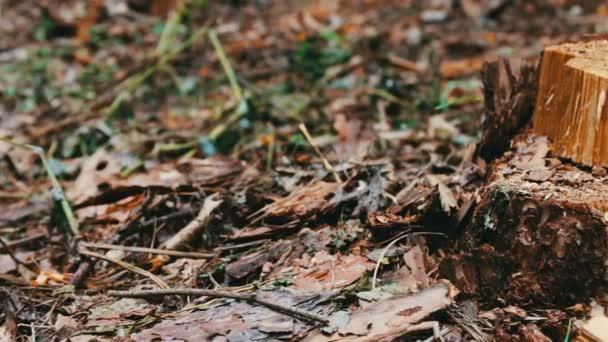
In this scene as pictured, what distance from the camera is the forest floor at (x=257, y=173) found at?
200 cm

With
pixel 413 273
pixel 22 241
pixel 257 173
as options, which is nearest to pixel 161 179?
pixel 257 173

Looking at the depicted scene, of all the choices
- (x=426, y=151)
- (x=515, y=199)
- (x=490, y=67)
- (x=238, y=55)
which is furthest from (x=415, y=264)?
(x=238, y=55)

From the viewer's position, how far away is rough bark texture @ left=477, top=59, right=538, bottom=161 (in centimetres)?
237

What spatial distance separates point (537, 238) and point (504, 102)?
2.27ft

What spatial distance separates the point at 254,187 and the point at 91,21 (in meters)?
3.49

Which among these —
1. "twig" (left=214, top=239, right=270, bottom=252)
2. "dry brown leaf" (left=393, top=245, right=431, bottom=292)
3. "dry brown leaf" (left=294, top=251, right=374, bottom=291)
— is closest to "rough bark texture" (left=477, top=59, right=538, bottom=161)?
"dry brown leaf" (left=393, top=245, right=431, bottom=292)

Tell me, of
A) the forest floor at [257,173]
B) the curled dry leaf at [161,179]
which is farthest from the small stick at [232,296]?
the curled dry leaf at [161,179]

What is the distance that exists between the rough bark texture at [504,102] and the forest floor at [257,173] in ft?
0.34

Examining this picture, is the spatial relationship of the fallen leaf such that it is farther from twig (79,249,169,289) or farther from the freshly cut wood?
the freshly cut wood

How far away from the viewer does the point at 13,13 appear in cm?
593

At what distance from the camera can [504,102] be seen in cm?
241

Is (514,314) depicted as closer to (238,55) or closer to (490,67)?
(490,67)

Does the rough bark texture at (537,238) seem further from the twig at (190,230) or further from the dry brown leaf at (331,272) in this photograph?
the twig at (190,230)

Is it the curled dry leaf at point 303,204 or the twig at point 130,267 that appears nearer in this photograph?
the twig at point 130,267
